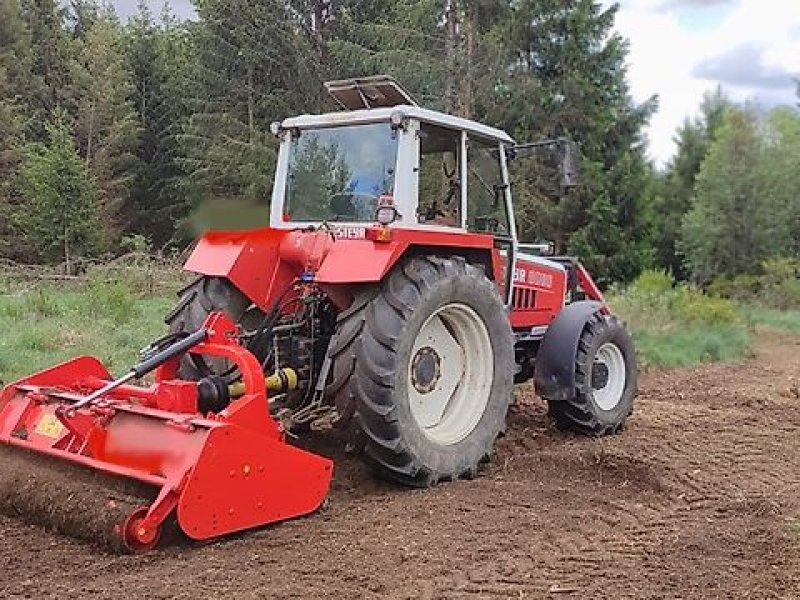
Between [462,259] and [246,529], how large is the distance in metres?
2.13

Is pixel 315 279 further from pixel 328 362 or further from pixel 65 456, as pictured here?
pixel 65 456

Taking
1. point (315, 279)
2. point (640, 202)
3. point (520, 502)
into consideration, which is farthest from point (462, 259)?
point (640, 202)

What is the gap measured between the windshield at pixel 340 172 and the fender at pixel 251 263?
0.44m

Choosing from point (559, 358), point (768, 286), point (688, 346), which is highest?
point (559, 358)

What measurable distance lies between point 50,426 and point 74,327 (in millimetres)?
6766

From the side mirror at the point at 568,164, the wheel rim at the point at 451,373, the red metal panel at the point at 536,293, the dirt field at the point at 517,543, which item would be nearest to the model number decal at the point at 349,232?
the wheel rim at the point at 451,373

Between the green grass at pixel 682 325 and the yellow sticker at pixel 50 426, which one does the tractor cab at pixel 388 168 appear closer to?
the yellow sticker at pixel 50 426

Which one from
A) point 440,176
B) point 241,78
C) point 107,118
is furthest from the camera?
point 107,118

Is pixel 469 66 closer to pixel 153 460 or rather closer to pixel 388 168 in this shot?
pixel 388 168

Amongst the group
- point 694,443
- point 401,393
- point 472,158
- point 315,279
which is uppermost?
point 472,158

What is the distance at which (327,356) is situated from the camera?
5250 mm

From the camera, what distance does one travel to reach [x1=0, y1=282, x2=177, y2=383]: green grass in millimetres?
9391

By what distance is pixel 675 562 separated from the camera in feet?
14.3

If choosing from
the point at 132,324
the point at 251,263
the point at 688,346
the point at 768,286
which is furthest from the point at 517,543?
the point at 768,286
